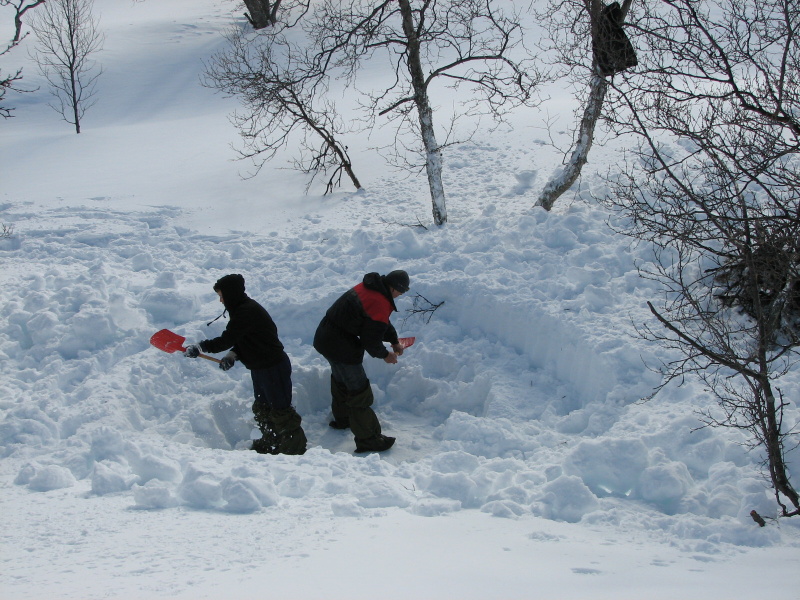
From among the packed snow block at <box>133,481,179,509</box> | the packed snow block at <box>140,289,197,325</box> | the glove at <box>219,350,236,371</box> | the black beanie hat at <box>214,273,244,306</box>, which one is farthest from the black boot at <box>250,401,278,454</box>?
the packed snow block at <box>133,481,179,509</box>

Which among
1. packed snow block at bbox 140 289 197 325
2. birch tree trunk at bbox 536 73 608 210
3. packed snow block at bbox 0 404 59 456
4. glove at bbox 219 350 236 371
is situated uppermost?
birch tree trunk at bbox 536 73 608 210

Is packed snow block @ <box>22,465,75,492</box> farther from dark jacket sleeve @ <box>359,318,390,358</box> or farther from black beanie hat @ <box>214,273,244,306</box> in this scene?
dark jacket sleeve @ <box>359,318,390,358</box>

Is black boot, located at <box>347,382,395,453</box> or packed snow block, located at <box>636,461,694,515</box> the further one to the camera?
black boot, located at <box>347,382,395,453</box>

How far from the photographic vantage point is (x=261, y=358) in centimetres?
550

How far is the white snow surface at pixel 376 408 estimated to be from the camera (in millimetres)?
3078

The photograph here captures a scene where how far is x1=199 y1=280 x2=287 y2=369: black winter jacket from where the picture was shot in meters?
5.35

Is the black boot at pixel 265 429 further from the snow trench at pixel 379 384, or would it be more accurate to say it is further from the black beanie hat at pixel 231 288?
the black beanie hat at pixel 231 288

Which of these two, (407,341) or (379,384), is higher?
(407,341)

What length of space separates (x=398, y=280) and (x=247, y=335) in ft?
4.45

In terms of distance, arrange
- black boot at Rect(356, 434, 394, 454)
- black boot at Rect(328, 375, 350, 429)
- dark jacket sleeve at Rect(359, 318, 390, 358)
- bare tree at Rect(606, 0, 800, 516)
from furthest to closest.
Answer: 1. black boot at Rect(328, 375, 350, 429)
2. black boot at Rect(356, 434, 394, 454)
3. dark jacket sleeve at Rect(359, 318, 390, 358)
4. bare tree at Rect(606, 0, 800, 516)

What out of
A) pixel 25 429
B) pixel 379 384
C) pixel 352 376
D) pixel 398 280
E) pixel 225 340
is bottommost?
pixel 379 384

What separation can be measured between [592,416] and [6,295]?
6103 millimetres

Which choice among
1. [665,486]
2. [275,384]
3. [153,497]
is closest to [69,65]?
[275,384]

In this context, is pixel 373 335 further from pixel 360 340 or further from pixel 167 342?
pixel 167 342
